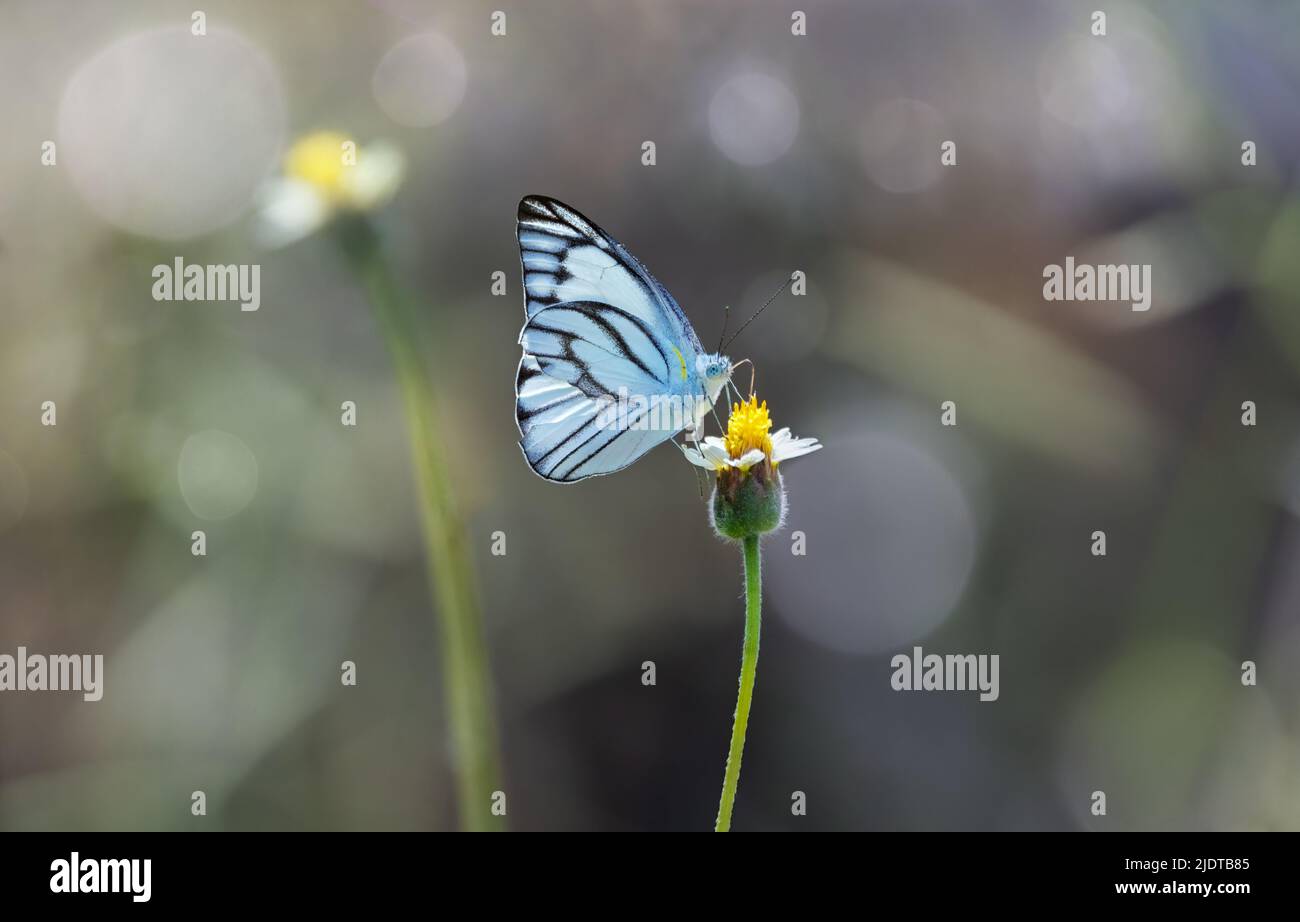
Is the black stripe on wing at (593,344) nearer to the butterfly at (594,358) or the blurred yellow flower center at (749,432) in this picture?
the butterfly at (594,358)

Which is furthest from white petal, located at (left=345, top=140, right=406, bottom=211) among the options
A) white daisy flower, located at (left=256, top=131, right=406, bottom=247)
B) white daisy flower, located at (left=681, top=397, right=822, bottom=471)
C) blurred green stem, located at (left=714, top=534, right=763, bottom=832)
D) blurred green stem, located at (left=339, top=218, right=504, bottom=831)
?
blurred green stem, located at (left=714, top=534, right=763, bottom=832)

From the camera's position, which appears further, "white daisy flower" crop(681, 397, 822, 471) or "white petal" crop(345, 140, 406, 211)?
"white petal" crop(345, 140, 406, 211)

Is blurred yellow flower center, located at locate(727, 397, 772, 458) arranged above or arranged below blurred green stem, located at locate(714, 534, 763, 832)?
above

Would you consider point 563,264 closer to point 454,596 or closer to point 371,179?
point 454,596

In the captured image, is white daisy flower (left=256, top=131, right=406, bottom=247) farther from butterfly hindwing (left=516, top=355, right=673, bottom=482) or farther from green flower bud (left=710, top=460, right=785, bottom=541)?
green flower bud (left=710, top=460, right=785, bottom=541)

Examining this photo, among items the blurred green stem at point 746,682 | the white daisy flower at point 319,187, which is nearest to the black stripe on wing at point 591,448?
the blurred green stem at point 746,682

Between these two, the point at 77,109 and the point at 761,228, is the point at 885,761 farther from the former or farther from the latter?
the point at 77,109
